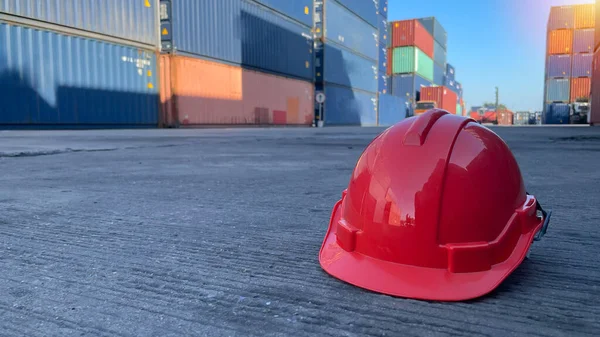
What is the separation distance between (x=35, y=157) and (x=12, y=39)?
8112 mm

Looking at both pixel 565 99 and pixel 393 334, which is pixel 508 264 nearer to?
pixel 393 334

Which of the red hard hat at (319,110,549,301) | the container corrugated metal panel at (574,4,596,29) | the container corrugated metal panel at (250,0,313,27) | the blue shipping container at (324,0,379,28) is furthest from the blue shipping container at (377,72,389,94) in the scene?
the red hard hat at (319,110,549,301)

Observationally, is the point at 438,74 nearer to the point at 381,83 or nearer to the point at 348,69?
the point at 381,83

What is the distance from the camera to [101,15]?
1256 centimetres

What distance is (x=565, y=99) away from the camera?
3173 centimetres

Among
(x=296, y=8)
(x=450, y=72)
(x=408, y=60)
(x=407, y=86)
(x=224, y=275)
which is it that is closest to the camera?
(x=224, y=275)

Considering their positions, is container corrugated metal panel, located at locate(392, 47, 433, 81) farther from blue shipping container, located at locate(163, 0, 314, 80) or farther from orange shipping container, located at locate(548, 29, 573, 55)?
blue shipping container, located at locate(163, 0, 314, 80)

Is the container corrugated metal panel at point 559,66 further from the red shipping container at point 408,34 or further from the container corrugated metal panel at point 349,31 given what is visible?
the container corrugated metal panel at point 349,31

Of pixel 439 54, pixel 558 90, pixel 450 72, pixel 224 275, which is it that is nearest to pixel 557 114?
pixel 558 90

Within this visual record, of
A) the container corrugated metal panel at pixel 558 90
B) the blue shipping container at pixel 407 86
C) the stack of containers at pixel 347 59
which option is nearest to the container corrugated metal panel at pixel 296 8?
the stack of containers at pixel 347 59

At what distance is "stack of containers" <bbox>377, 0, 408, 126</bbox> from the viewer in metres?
31.3

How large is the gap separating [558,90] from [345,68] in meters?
18.2

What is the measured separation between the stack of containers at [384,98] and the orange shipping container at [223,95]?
34.7 feet

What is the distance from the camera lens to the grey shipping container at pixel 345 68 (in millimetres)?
23500
